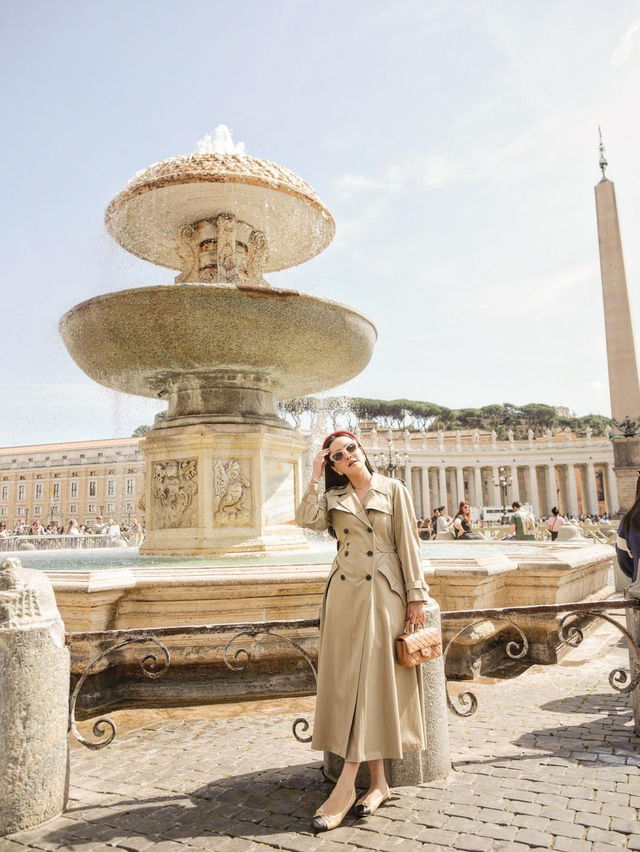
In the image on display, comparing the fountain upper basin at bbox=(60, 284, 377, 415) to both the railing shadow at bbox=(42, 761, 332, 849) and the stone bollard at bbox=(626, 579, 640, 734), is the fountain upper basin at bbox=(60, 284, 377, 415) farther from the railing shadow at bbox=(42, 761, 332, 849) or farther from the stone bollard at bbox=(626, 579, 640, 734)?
the railing shadow at bbox=(42, 761, 332, 849)

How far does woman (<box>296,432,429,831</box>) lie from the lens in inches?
122

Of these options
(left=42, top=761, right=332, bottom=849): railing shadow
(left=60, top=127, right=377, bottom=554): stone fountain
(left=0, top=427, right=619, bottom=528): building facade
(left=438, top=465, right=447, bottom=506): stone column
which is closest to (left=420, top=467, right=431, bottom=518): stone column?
(left=0, top=427, right=619, bottom=528): building facade

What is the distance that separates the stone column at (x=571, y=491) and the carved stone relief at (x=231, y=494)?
7411cm

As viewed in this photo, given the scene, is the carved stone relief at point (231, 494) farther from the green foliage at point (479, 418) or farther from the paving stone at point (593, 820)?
the green foliage at point (479, 418)

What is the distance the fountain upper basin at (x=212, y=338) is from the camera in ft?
24.5

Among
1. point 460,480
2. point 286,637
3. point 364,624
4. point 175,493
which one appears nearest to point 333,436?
point 364,624

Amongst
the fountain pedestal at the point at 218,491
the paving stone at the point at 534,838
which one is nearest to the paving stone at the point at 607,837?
the paving stone at the point at 534,838

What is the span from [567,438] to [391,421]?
25770 millimetres

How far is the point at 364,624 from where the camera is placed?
3.18 metres

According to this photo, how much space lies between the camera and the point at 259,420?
8727 millimetres

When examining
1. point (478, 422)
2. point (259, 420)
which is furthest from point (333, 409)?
point (478, 422)

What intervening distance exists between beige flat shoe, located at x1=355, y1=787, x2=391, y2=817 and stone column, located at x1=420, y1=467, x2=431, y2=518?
7139 cm

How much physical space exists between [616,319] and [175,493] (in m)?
21.3

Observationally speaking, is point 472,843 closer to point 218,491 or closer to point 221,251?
point 218,491
